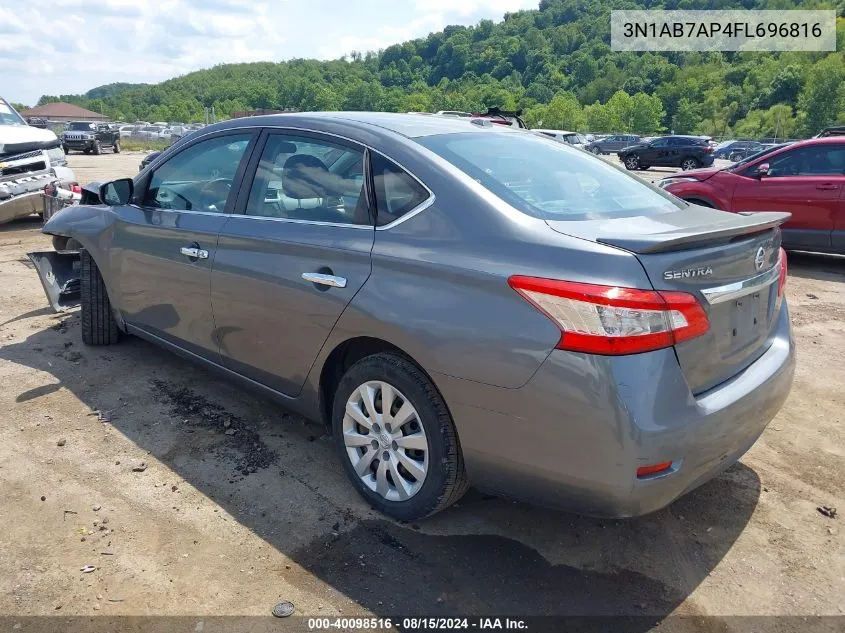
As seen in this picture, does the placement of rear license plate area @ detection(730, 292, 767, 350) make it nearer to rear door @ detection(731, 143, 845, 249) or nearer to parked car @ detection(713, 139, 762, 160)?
rear door @ detection(731, 143, 845, 249)

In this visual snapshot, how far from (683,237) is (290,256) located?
1.74 meters

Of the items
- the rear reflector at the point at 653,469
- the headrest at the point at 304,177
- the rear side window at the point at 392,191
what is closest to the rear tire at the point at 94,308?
the headrest at the point at 304,177

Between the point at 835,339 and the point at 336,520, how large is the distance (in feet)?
15.2

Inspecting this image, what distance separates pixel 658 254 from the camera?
88.7 inches

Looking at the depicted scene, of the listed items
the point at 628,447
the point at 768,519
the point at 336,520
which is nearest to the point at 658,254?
the point at 628,447

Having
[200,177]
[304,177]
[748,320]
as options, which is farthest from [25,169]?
[748,320]

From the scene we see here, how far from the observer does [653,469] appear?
2.24 metres

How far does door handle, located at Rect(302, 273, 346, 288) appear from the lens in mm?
2863

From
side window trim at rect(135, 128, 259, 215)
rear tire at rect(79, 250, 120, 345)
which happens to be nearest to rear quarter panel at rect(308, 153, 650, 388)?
side window trim at rect(135, 128, 259, 215)

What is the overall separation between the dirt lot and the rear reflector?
584 mm

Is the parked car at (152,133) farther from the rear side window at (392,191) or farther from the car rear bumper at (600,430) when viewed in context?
the car rear bumper at (600,430)

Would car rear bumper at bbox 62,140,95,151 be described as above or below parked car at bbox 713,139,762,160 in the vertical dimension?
above

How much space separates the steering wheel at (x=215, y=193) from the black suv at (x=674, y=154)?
1178 inches

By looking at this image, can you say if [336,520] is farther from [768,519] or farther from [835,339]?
[835,339]
